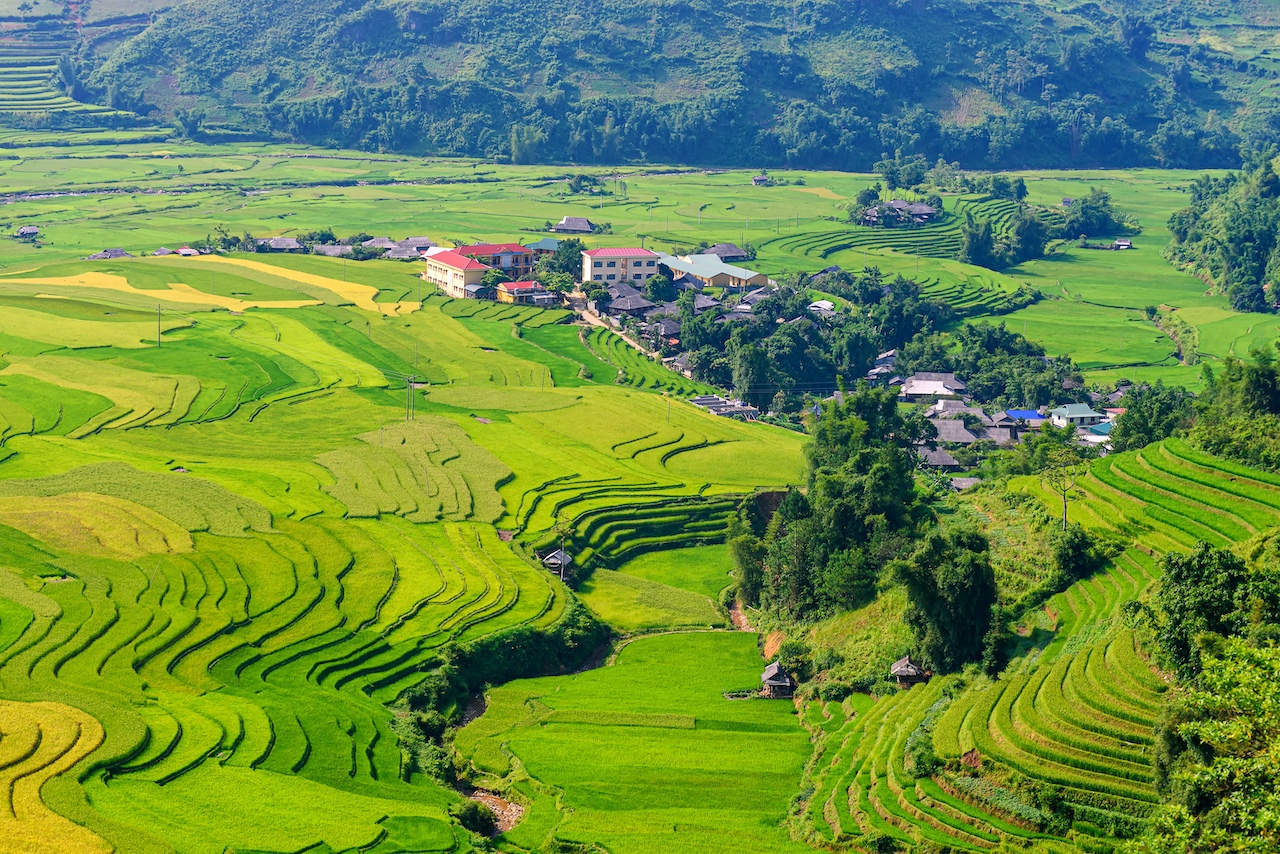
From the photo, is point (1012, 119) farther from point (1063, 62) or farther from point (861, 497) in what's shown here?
point (861, 497)

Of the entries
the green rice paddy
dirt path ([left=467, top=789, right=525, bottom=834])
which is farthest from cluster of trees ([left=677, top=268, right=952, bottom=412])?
dirt path ([left=467, top=789, right=525, bottom=834])

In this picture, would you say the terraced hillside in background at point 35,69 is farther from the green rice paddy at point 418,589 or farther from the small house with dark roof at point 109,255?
the green rice paddy at point 418,589

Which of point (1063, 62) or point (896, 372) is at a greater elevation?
point (1063, 62)

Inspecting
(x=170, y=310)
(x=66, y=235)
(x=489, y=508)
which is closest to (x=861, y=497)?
(x=489, y=508)

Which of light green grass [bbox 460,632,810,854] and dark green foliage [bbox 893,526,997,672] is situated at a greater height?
dark green foliage [bbox 893,526,997,672]

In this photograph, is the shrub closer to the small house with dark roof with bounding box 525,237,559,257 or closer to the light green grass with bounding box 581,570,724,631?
the light green grass with bounding box 581,570,724,631

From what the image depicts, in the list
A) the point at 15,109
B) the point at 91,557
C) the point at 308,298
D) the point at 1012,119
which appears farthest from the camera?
the point at 1012,119
